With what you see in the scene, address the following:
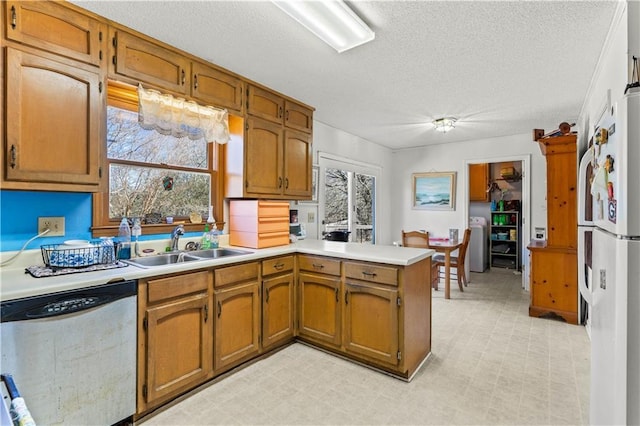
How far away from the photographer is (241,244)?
113 inches

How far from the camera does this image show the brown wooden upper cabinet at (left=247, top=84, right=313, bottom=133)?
2855 mm

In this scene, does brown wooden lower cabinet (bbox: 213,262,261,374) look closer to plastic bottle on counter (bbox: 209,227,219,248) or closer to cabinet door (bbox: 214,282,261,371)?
cabinet door (bbox: 214,282,261,371)

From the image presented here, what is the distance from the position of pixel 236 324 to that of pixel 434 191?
446 cm

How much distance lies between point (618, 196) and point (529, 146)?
13.8 ft

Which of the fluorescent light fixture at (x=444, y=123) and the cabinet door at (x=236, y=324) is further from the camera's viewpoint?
the fluorescent light fixture at (x=444, y=123)

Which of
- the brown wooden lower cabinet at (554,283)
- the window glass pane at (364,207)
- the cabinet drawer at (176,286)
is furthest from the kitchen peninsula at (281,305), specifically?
the window glass pane at (364,207)

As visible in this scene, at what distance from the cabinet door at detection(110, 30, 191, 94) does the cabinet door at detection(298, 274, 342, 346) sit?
5.91 feet

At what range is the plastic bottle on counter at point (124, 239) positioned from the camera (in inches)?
85.8

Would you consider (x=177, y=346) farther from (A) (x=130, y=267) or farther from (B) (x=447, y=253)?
(B) (x=447, y=253)

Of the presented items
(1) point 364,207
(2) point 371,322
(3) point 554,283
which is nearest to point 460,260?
(3) point 554,283

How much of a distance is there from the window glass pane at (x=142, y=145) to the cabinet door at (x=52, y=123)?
0.41 metres

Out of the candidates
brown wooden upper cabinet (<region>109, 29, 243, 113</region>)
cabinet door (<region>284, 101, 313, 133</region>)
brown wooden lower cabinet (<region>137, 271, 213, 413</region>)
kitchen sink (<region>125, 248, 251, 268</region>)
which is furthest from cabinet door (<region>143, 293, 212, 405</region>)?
cabinet door (<region>284, 101, 313, 133</region>)

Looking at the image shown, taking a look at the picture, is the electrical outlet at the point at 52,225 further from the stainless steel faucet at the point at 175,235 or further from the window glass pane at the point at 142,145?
the stainless steel faucet at the point at 175,235

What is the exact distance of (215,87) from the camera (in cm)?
254
